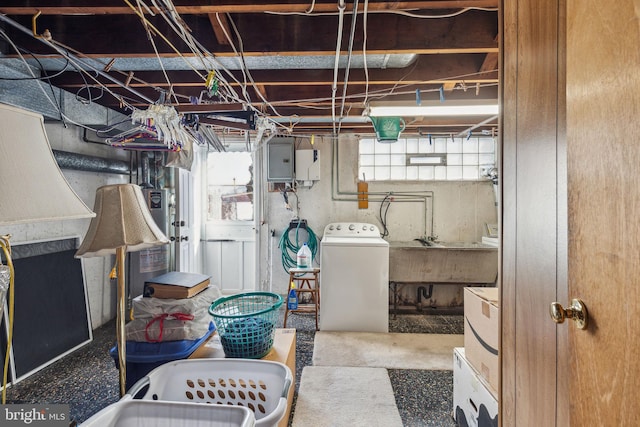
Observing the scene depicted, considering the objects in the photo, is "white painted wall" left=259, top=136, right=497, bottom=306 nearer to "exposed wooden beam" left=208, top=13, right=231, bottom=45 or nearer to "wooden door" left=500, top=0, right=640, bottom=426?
"exposed wooden beam" left=208, top=13, right=231, bottom=45

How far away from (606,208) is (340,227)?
3.47m

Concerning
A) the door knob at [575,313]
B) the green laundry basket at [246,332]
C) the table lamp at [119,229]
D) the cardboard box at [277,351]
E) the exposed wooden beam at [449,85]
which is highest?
the exposed wooden beam at [449,85]

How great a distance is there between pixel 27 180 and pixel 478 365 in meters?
2.00

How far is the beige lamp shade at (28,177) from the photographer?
66 centimetres

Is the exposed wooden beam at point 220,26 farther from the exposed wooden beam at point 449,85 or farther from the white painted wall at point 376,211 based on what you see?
the white painted wall at point 376,211

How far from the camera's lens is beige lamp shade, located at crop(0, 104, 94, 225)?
66cm

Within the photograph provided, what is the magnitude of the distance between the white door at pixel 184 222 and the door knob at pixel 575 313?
387 centimetres

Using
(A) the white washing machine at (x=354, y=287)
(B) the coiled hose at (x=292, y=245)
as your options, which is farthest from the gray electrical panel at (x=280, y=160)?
(A) the white washing machine at (x=354, y=287)

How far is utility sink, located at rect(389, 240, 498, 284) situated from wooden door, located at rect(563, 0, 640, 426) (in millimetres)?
2956

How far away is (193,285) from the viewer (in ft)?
6.16

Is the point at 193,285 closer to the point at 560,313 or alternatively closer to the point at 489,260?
the point at 560,313

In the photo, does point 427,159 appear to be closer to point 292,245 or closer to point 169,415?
point 292,245

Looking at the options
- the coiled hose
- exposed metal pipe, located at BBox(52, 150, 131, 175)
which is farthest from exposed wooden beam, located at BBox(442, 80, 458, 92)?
exposed metal pipe, located at BBox(52, 150, 131, 175)

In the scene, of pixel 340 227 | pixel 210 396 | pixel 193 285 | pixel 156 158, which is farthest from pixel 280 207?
pixel 210 396
